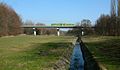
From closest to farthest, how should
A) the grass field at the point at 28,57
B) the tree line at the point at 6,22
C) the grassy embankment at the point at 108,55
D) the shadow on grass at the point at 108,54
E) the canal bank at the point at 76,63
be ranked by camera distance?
the grass field at the point at 28,57 → the grassy embankment at the point at 108,55 → the canal bank at the point at 76,63 → the shadow on grass at the point at 108,54 → the tree line at the point at 6,22

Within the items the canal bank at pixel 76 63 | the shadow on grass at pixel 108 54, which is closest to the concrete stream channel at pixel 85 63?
the canal bank at pixel 76 63

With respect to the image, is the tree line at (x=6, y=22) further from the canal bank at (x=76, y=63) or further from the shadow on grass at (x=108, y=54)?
the canal bank at (x=76, y=63)

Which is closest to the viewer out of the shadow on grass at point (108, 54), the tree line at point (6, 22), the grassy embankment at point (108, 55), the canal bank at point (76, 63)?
the grassy embankment at point (108, 55)

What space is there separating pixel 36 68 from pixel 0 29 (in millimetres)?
102114

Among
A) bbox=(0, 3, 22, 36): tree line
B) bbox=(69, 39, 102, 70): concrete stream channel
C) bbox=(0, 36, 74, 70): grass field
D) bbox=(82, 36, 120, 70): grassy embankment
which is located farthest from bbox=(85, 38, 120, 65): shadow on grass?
bbox=(0, 3, 22, 36): tree line

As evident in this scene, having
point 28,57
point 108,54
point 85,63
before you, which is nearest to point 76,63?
point 85,63

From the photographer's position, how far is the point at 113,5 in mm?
120625

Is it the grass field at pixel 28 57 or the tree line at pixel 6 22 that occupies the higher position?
the tree line at pixel 6 22

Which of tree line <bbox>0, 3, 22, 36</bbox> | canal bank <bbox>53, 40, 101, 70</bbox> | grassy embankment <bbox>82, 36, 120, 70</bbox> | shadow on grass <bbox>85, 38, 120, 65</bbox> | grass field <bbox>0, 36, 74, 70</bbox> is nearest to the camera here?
grass field <bbox>0, 36, 74, 70</bbox>

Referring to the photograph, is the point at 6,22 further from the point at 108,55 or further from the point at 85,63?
the point at 108,55

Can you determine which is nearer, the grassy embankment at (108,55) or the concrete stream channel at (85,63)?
the grassy embankment at (108,55)

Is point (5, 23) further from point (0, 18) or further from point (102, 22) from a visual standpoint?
point (102, 22)

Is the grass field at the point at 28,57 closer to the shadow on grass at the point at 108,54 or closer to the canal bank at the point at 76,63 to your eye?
the canal bank at the point at 76,63

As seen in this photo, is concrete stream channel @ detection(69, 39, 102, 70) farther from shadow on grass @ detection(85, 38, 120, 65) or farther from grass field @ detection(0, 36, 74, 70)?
grass field @ detection(0, 36, 74, 70)
